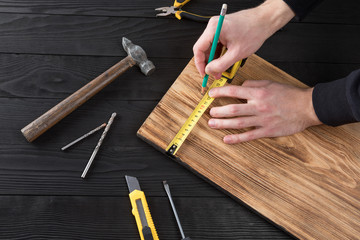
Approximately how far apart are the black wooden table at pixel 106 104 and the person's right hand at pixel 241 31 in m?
0.33

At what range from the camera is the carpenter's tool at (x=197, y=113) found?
1.13 m

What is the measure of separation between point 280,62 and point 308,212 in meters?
0.71

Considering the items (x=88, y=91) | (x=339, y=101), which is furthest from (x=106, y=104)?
(x=339, y=101)

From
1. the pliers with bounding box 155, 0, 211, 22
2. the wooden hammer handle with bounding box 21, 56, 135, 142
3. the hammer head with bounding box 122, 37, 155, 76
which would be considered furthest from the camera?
the pliers with bounding box 155, 0, 211, 22

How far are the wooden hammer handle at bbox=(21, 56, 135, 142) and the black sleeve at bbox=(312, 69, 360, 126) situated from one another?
2.59 ft

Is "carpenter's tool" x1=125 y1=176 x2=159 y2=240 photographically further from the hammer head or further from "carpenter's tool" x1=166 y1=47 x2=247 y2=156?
the hammer head

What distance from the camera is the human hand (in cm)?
115

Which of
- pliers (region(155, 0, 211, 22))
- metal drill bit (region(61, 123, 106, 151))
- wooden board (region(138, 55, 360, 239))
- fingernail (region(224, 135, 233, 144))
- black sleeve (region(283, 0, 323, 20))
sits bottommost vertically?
wooden board (region(138, 55, 360, 239))

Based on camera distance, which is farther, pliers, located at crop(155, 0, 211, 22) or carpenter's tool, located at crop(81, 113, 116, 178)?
pliers, located at crop(155, 0, 211, 22)

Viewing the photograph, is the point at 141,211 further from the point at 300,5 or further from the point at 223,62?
the point at 300,5

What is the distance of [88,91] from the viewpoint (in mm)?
1190

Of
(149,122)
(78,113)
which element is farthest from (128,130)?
(78,113)

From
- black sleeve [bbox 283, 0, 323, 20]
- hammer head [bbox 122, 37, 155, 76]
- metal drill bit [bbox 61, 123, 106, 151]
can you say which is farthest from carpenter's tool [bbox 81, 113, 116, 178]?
black sleeve [bbox 283, 0, 323, 20]

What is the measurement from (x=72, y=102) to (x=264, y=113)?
2.58 feet
